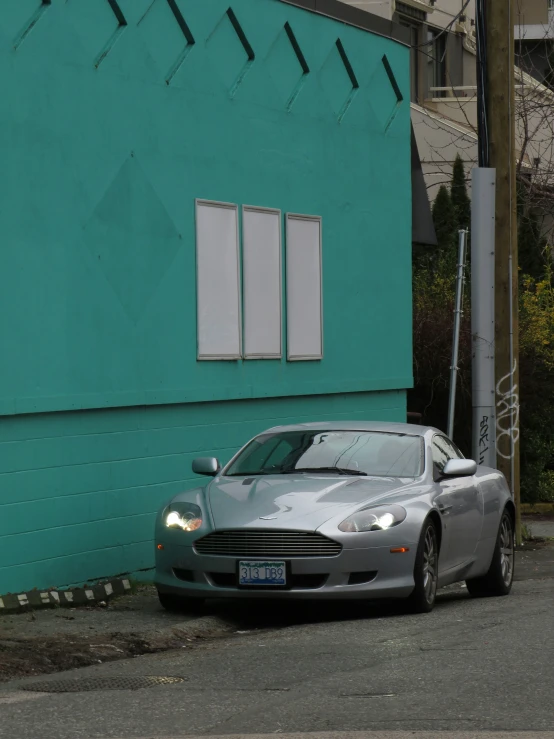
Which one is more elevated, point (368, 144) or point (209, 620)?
point (368, 144)

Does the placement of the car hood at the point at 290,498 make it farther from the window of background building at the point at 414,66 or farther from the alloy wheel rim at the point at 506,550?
the window of background building at the point at 414,66

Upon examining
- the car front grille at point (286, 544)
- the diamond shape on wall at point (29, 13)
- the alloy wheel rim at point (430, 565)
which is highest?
the diamond shape on wall at point (29, 13)

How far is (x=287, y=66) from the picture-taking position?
15531mm

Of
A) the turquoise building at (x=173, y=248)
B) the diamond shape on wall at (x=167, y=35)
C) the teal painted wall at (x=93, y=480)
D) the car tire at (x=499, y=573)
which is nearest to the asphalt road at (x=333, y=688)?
the car tire at (x=499, y=573)

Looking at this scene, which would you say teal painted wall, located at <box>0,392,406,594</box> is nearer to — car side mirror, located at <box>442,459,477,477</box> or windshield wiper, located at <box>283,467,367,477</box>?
windshield wiper, located at <box>283,467,367,477</box>

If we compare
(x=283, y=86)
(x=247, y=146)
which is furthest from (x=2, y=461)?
(x=283, y=86)

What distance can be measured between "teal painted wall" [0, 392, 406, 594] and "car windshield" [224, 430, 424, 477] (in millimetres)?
1434

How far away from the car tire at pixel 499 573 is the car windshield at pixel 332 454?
4.35ft

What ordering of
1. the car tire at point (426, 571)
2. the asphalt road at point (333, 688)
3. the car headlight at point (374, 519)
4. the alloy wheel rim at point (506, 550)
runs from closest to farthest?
the asphalt road at point (333, 688)
the car headlight at point (374, 519)
the car tire at point (426, 571)
the alloy wheel rim at point (506, 550)

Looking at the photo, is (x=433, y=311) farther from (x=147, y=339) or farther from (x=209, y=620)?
(x=209, y=620)

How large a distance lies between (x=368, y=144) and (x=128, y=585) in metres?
6.89

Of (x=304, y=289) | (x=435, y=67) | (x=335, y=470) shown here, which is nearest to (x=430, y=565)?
(x=335, y=470)

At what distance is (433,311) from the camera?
2222 cm

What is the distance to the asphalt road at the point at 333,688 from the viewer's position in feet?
21.8
